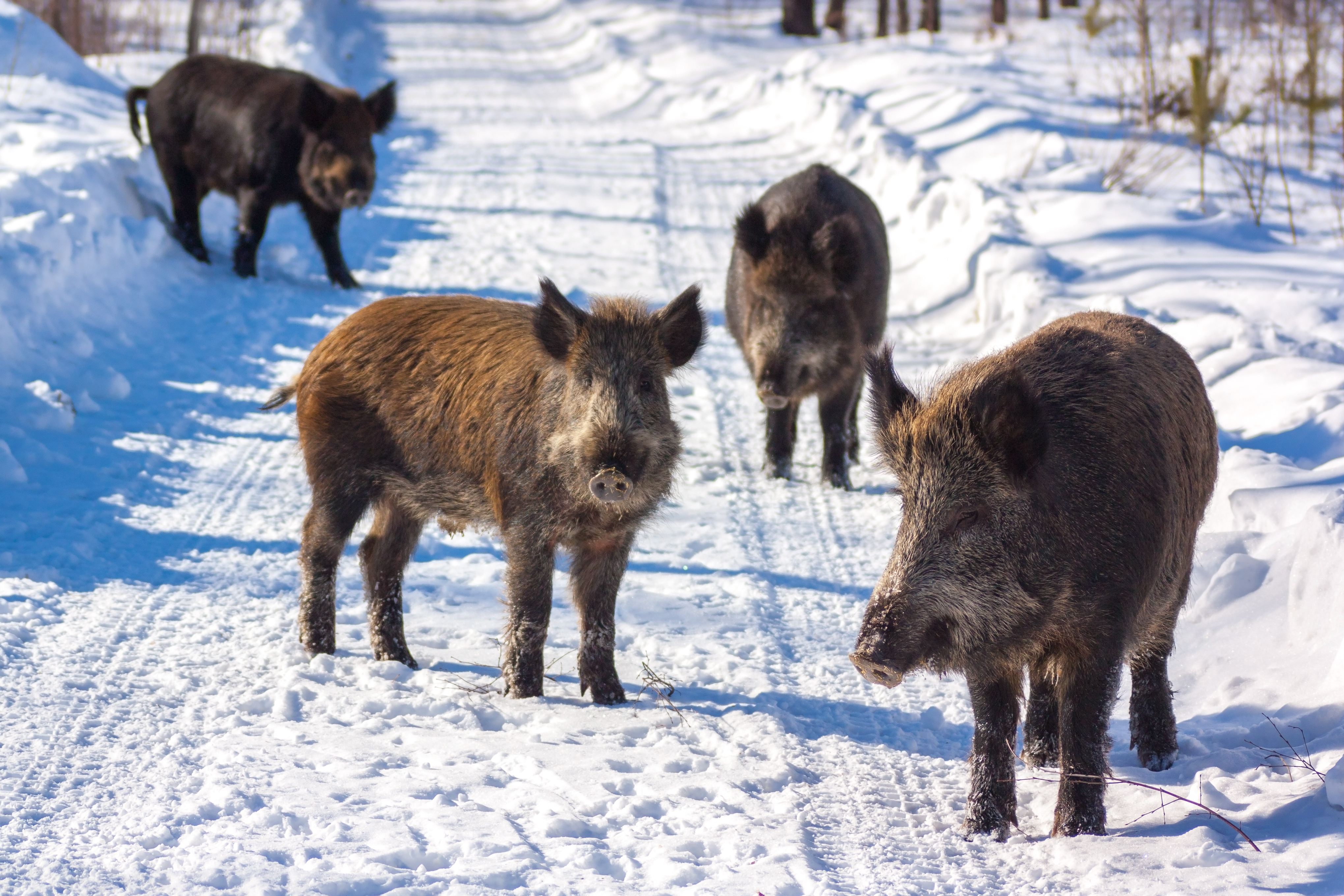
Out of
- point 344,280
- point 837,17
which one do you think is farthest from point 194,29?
point 837,17

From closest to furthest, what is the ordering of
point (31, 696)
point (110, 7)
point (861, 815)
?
point (861, 815) → point (31, 696) → point (110, 7)

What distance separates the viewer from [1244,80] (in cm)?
1900

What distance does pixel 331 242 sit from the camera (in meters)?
11.0

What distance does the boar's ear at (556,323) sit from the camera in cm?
466

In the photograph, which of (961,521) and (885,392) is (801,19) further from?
(961,521)

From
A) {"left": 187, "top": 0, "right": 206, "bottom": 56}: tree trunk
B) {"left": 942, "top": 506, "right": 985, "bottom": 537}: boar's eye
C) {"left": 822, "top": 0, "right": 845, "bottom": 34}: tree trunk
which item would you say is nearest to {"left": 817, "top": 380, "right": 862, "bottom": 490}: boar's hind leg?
{"left": 942, "top": 506, "right": 985, "bottom": 537}: boar's eye

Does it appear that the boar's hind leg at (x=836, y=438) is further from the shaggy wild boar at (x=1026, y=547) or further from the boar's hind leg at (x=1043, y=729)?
the shaggy wild boar at (x=1026, y=547)

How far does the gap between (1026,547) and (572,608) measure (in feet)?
9.12

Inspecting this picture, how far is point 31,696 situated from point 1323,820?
13.9ft

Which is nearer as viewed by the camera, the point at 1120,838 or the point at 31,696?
the point at 1120,838

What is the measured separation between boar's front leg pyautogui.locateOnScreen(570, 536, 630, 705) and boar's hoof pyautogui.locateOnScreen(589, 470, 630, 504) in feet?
1.75

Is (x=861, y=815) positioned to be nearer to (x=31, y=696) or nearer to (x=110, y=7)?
(x=31, y=696)

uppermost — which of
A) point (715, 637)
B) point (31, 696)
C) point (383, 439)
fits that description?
point (383, 439)

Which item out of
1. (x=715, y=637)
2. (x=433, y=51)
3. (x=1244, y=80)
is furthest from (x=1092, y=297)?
(x=433, y=51)
